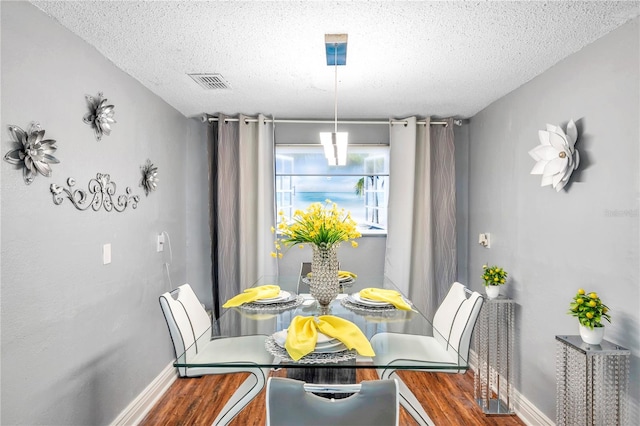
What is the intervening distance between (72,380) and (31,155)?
3.61 ft

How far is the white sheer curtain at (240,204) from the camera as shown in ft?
11.3

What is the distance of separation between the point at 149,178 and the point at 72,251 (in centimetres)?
92

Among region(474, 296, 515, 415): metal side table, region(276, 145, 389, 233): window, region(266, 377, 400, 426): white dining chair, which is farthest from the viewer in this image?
region(276, 145, 389, 233): window

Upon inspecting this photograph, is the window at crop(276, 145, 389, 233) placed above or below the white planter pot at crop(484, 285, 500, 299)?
above

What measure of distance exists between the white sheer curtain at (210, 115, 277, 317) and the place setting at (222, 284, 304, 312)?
1321 mm

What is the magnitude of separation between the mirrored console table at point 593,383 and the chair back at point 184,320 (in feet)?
5.55

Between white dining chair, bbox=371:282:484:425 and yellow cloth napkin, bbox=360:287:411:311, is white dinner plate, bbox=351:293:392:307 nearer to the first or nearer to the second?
yellow cloth napkin, bbox=360:287:411:311

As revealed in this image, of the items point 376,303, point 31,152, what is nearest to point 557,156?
point 376,303

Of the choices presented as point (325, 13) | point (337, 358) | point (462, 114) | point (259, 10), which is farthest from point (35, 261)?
point (462, 114)

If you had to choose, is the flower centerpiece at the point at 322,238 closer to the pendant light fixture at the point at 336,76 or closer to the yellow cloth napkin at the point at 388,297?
the yellow cloth napkin at the point at 388,297

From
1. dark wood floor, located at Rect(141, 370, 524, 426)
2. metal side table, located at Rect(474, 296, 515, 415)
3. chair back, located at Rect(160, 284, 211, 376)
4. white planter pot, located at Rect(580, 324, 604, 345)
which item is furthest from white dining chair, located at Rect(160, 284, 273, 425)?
metal side table, located at Rect(474, 296, 515, 415)

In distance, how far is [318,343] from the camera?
4.82ft

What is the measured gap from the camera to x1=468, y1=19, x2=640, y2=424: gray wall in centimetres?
171

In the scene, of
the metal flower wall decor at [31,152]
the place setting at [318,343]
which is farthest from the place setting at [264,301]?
the metal flower wall decor at [31,152]
